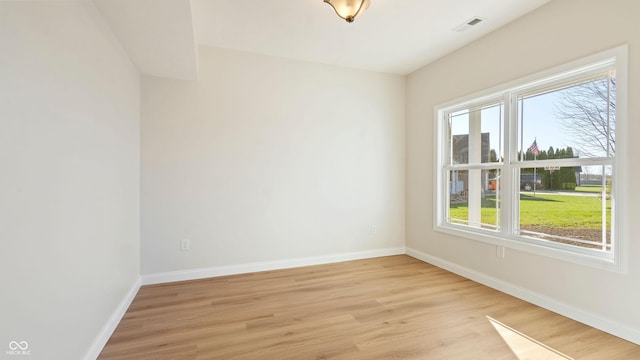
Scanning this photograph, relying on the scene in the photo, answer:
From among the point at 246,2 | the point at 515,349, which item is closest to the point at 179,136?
the point at 246,2

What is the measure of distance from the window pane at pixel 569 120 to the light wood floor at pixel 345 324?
1.47 m

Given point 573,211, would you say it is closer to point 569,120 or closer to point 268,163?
point 569,120

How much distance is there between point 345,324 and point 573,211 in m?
2.30

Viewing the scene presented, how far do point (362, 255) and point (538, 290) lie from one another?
2.07 m

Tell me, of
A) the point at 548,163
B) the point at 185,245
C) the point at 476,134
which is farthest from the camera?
the point at 476,134

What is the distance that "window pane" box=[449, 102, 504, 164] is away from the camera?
3.14 m

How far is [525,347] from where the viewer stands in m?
1.95

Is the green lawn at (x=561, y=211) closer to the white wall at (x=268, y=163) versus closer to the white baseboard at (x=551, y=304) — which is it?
the white baseboard at (x=551, y=304)

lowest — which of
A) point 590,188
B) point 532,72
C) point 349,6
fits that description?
point 590,188

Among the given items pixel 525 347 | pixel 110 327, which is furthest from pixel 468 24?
pixel 110 327

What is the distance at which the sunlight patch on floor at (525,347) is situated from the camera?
73.2 inches

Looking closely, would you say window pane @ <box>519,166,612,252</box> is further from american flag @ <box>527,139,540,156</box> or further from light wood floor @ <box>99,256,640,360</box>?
light wood floor @ <box>99,256,640,360</box>

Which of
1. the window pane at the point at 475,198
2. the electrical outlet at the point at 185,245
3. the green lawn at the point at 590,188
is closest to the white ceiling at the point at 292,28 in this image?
the window pane at the point at 475,198

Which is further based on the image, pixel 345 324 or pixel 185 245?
pixel 185 245
